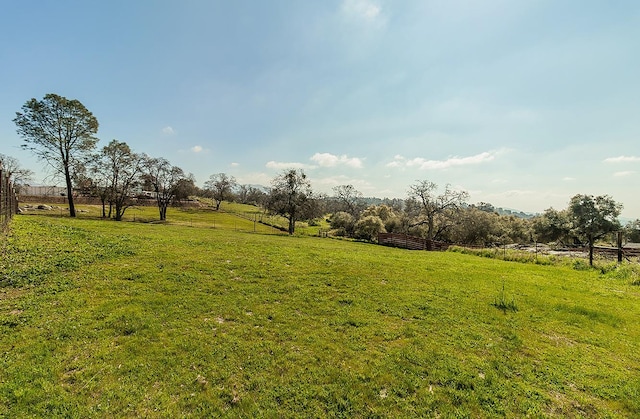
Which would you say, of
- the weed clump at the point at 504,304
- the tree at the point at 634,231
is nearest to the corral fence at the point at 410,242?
the weed clump at the point at 504,304

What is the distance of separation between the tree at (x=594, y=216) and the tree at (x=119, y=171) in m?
79.8

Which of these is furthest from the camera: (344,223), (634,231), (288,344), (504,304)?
(634,231)

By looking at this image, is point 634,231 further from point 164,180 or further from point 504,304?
point 164,180

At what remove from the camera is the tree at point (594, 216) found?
49219mm

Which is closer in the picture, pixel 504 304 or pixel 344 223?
pixel 504 304

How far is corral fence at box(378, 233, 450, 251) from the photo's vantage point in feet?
105

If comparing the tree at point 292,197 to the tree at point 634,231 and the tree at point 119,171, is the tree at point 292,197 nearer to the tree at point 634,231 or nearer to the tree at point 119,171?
the tree at point 119,171

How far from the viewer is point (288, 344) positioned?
634 cm

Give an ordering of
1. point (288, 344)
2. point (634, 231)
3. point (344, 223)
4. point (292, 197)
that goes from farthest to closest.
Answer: point (634, 231) → point (344, 223) → point (292, 197) → point (288, 344)

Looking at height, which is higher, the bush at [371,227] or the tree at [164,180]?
the tree at [164,180]

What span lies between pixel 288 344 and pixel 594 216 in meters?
67.7

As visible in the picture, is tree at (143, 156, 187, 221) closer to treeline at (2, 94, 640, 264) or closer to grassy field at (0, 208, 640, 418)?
treeline at (2, 94, 640, 264)

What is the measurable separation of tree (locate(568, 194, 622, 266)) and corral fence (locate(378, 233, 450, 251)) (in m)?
37.7

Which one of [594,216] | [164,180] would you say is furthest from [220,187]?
[594,216]
